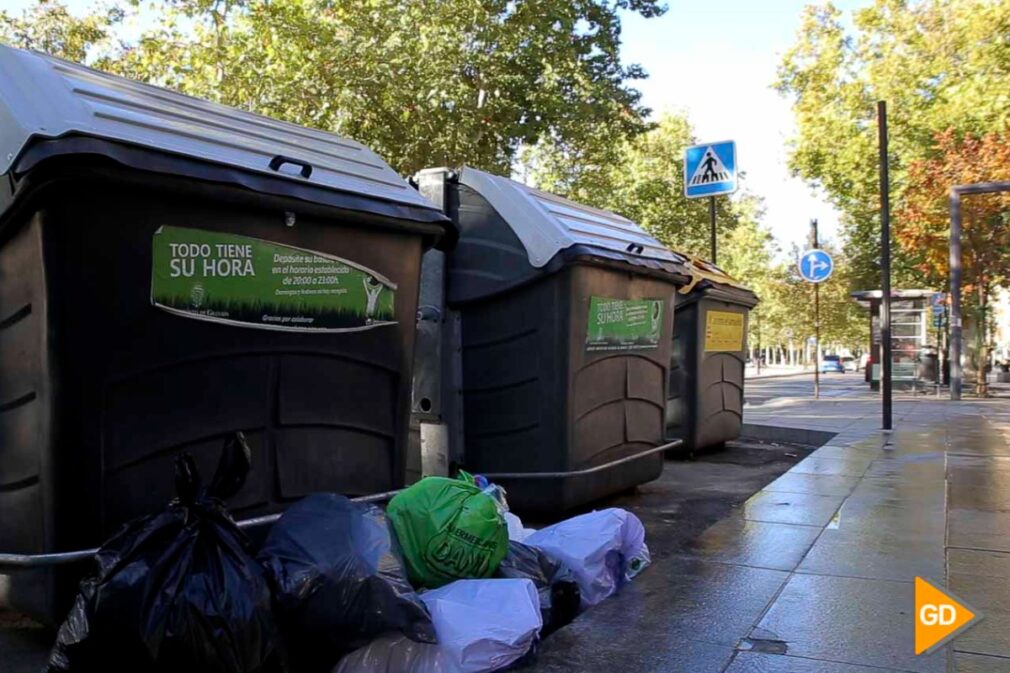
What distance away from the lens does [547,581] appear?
12.1 ft

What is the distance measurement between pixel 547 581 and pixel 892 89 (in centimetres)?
2280

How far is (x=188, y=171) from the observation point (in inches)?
121

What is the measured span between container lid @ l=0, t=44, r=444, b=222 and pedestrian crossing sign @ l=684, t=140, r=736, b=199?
276 inches

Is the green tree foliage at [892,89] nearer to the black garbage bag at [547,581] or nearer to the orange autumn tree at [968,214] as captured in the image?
the orange autumn tree at [968,214]

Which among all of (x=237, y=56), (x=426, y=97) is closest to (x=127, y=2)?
(x=237, y=56)

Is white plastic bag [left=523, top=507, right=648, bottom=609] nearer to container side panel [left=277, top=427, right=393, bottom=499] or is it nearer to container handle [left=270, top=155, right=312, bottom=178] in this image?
container side panel [left=277, top=427, right=393, bottom=499]

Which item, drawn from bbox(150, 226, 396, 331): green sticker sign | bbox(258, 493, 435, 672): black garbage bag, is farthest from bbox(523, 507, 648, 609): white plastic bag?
bbox(150, 226, 396, 331): green sticker sign

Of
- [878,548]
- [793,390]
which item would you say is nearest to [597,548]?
[878,548]

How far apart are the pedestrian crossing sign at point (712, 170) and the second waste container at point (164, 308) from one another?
7.38 meters

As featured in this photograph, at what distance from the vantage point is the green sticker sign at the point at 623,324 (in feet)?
17.7

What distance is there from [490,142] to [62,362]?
42.5 feet

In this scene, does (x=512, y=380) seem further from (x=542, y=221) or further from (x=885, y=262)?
(x=885, y=262)

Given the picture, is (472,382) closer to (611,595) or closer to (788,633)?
(611,595)

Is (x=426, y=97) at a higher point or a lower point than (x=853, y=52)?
lower
